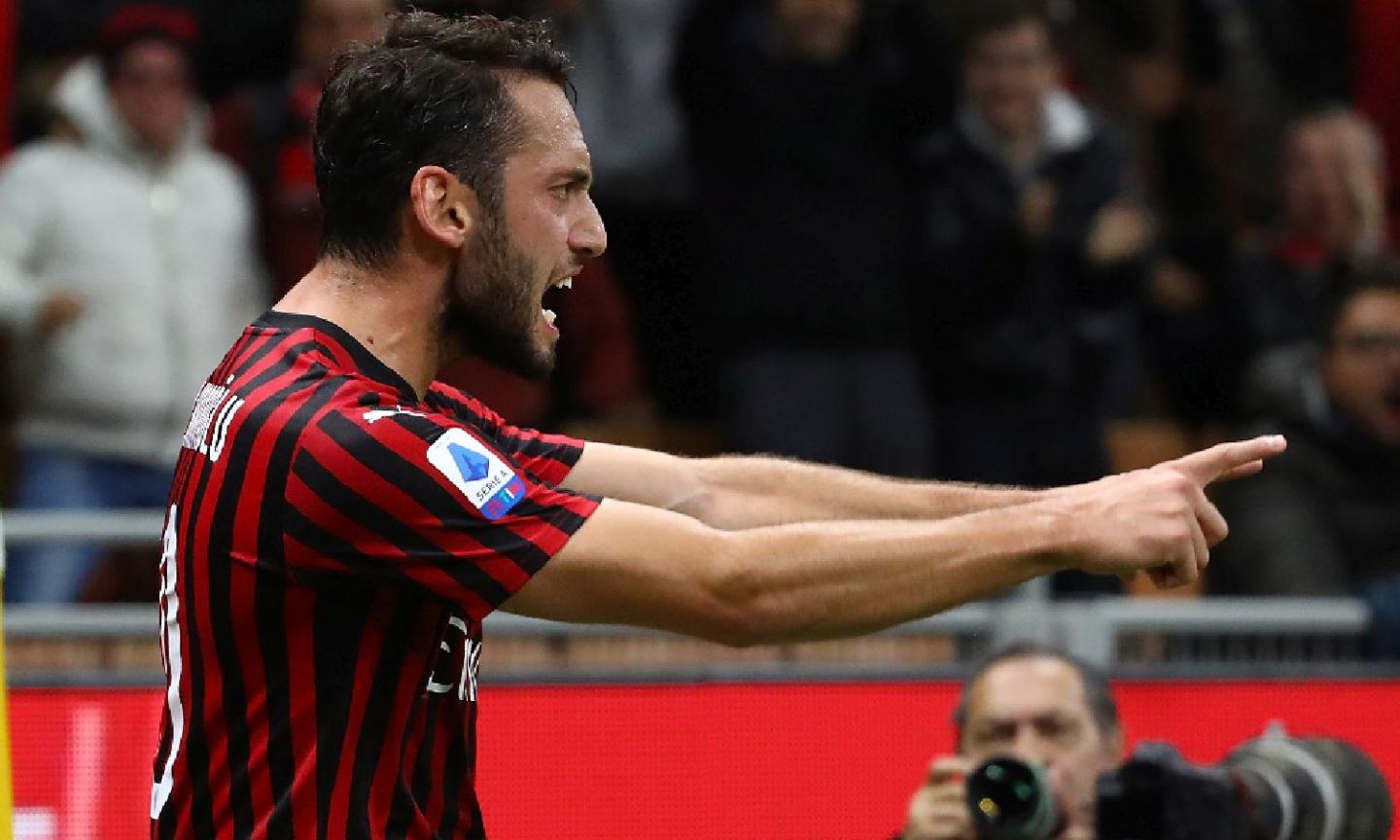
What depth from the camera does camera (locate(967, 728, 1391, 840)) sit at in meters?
3.67

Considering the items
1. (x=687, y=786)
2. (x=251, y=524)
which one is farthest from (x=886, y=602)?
(x=687, y=786)

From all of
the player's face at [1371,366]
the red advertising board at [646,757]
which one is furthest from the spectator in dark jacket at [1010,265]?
the red advertising board at [646,757]

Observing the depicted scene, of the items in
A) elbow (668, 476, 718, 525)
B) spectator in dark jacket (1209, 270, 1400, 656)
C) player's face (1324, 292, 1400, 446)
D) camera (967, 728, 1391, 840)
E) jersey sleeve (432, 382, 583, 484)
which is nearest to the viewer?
camera (967, 728, 1391, 840)

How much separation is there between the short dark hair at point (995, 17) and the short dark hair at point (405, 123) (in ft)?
13.7

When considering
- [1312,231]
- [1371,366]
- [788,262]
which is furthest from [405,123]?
[1312,231]

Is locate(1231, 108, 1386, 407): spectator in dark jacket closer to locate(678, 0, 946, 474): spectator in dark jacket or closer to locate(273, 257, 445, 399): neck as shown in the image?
locate(678, 0, 946, 474): spectator in dark jacket

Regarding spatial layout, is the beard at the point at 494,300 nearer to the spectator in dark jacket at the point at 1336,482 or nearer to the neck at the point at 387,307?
the neck at the point at 387,307

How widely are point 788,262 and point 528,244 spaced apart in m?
4.04

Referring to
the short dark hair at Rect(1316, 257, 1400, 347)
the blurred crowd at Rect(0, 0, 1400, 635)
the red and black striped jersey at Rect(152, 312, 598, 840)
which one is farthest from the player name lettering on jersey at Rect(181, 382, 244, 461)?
the short dark hair at Rect(1316, 257, 1400, 347)

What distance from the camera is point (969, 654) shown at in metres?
6.07

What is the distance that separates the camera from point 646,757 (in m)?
5.46

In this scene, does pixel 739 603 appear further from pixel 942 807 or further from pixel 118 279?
pixel 118 279

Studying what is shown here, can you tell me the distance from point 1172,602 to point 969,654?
0.52 meters

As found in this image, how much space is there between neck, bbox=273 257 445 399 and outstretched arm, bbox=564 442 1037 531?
0.58 m
